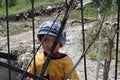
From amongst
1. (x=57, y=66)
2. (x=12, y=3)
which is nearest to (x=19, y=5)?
(x=12, y=3)

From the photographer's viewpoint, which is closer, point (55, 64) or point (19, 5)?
point (55, 64)

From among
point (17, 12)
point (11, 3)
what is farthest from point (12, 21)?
point (11, 3)

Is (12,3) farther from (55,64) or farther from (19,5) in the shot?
(55,64)

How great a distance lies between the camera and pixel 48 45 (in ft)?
7.34

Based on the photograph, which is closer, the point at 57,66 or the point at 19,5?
the point at 57,66

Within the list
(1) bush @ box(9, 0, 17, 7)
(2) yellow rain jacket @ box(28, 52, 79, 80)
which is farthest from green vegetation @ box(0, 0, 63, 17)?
(2) yellow rain jacket @ box(28, 52, 79, 80)

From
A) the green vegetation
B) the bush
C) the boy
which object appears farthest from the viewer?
the bush

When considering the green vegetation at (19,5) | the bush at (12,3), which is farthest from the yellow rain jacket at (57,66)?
the bush at (12,3)

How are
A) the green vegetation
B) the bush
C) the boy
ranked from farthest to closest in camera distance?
1. the bush
2. the green vegetation
3. the boy

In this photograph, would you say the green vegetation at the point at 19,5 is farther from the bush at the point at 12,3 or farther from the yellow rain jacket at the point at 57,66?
the yellow rain jacket at the point at 57,66

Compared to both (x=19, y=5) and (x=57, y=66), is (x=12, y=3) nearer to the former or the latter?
(x=19, y=5)

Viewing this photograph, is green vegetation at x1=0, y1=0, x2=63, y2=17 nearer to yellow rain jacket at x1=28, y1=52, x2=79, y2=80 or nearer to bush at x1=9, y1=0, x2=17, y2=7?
bush at x1=9, y1=0, x2=17, y2=7

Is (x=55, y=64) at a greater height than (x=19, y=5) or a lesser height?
greater

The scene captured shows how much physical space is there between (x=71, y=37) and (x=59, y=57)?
4.31m
